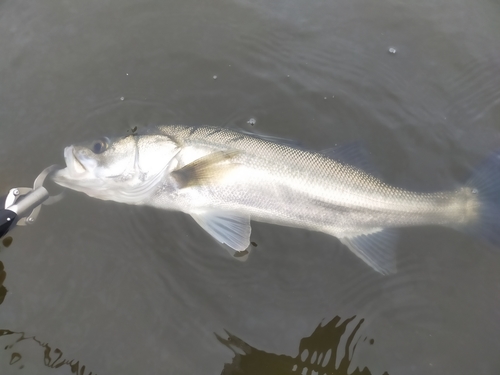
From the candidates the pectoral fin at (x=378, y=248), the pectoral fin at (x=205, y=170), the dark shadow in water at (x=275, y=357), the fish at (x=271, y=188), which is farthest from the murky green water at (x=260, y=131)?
the pectoral fin at (x=205, y=170)

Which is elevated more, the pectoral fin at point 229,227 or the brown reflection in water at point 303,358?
the pectoral fin at point 229,227

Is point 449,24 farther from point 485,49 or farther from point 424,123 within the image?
point 424,123

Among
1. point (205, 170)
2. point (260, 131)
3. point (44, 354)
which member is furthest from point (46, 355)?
point (260, 131)

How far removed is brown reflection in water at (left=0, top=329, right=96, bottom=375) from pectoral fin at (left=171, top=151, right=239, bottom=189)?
1648 mm

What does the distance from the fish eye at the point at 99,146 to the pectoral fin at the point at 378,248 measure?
2274mm

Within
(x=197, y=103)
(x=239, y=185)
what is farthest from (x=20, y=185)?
(x=239, y=185)

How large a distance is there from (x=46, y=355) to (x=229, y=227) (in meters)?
1.77

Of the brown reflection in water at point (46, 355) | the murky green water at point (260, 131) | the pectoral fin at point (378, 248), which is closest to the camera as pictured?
the brown reflection in water at point (46, 355)

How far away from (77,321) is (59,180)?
1192mm

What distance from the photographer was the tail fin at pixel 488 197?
2.97 meters

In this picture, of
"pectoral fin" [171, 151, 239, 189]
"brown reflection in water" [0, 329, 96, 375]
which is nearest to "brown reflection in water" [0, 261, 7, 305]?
"brown reflection in water" [0, 329, 96, 375]

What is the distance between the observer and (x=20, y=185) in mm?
3463

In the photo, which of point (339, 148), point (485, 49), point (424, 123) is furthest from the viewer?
point (485, 49)

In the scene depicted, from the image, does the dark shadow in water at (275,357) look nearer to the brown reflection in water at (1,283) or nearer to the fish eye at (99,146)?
the brown reflection in water at (1,283)
